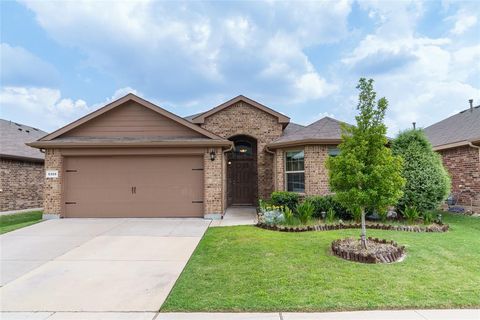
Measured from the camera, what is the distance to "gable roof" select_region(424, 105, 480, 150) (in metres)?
12.2

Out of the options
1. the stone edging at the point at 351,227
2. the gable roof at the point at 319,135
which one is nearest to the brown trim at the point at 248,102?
the gable roof at the point at 319,135

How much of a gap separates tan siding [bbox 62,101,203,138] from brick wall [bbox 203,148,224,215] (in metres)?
1.32

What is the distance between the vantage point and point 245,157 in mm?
14211

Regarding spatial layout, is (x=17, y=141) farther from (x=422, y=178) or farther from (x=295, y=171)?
(x=422, y=178)

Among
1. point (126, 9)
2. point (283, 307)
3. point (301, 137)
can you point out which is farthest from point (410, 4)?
point (283, 307)

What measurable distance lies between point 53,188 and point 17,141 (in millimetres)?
7169

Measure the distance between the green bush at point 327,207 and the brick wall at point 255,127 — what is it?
155 inches

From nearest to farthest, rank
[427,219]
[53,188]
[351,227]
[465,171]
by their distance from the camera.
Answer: [351,227] → [427,219] → [53,188] → [465,171]

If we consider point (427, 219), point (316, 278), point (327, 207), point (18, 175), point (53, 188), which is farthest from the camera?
point (18, 175)

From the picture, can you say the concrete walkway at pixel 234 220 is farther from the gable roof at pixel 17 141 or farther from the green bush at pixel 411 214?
the gable roof at pixel 17 141

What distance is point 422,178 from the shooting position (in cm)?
884

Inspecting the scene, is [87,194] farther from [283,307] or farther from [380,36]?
[380,36]

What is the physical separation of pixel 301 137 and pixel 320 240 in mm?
5361

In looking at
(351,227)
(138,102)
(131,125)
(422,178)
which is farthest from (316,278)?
(138,102)
